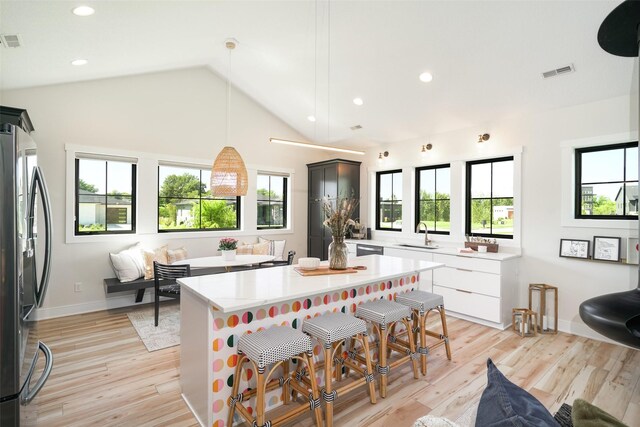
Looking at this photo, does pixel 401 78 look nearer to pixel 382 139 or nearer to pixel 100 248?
pixel 382 139

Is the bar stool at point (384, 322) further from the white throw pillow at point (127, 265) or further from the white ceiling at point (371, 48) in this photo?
the white throw pillow at point (127, 265)

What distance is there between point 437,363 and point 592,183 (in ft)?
9.10

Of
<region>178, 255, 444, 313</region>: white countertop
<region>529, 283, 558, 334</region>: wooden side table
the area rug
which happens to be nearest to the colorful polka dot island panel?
<region>178, 255, 444, 313</region>: white countertop

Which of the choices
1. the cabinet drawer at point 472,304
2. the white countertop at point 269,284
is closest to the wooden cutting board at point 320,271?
the white countertop at point 269,284

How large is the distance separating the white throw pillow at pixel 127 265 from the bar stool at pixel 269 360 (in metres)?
2.90

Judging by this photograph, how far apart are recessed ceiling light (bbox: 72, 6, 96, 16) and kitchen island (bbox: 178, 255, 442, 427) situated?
2.26 meters

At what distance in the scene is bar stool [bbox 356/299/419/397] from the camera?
101 inches

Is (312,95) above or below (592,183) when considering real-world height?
above

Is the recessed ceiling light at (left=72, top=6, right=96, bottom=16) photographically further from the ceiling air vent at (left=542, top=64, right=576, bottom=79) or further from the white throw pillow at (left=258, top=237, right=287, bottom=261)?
the ceiling air vent at (left=542, top=64, right=576, bottom=79)

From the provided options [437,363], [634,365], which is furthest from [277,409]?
[634,365]

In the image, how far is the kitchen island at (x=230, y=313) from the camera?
209cm

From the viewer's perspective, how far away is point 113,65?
4.04 metres

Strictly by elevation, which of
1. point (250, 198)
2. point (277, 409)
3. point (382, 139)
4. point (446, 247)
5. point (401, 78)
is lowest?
point (277, 409)

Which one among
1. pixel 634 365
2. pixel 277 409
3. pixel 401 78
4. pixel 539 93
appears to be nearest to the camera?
pixel 277 409
